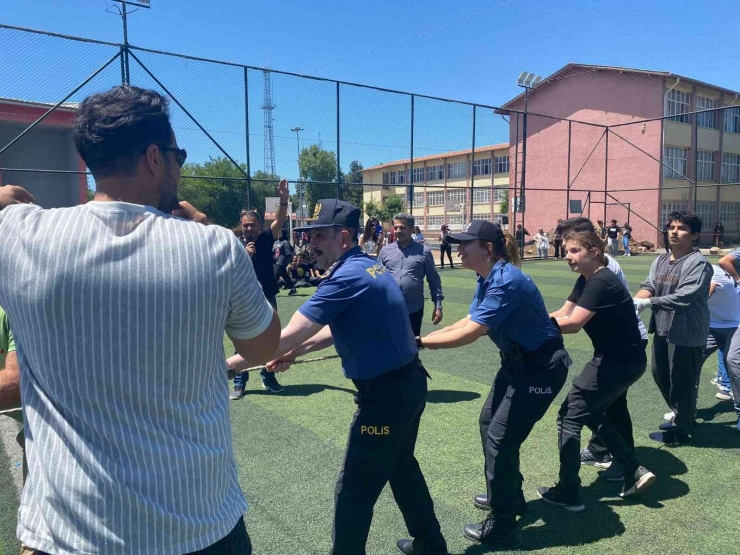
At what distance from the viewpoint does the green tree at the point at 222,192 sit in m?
15.2

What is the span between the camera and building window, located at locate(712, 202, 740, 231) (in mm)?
39094

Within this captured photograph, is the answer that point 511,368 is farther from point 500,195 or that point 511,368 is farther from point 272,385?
point 500,195

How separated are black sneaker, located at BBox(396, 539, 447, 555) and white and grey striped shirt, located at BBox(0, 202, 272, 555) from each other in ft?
6.63

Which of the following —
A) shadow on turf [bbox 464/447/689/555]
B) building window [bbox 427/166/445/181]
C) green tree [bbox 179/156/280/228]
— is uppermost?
building window [bbox 427/166/445/181]

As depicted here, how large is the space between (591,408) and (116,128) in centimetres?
343

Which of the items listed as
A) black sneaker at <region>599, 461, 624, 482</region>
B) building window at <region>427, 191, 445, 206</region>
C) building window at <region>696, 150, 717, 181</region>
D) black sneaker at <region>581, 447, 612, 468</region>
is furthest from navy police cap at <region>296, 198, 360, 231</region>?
building window at <region>427, 191, 445, 206</region>

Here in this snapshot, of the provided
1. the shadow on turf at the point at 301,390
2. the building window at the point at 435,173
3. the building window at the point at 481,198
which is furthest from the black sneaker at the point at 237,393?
the building window at the point at 435,173

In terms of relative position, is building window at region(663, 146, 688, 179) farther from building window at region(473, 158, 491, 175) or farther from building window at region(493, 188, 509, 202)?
building window at region(473, 158, 491, 175)

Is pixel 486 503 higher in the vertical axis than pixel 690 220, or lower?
lower

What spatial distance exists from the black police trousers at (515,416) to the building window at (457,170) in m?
51.9

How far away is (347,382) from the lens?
6895 mm

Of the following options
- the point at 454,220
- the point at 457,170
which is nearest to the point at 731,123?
the point at 454,220

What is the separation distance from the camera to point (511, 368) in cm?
354

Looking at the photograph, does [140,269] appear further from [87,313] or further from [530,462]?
[530,462]
